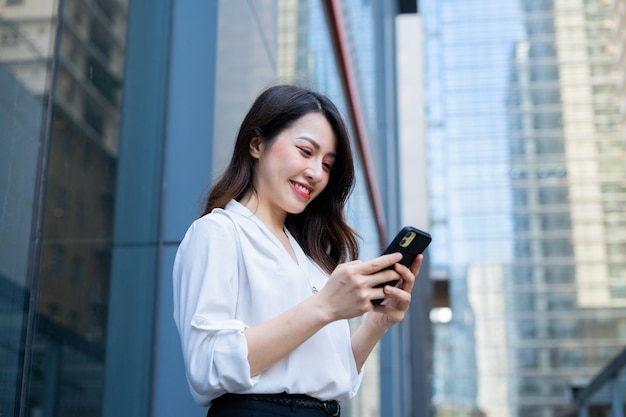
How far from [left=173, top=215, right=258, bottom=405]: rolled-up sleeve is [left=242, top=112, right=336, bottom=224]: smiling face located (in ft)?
0.59

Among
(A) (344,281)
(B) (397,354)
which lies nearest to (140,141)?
(A) (344,281)

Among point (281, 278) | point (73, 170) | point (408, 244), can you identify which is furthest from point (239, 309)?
point (73, 170)

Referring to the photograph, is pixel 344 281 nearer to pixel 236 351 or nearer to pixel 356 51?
pixel 236 351

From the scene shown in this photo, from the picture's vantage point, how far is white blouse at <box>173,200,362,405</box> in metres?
Result: 1.55

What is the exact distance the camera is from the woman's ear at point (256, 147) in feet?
6.33

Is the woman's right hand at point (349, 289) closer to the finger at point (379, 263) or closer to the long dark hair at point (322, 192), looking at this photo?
the finger at point (379, 263)

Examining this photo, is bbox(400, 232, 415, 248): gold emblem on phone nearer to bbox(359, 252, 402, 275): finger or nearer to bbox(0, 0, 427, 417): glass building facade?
bbox(359, 252, 402, 275): finger

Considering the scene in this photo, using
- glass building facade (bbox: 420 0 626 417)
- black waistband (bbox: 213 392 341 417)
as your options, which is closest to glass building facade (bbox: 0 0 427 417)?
black waistband (bbox: 213 392 341 417)

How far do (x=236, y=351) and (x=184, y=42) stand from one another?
1.62m

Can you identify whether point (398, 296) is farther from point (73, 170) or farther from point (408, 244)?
point (73, 170)

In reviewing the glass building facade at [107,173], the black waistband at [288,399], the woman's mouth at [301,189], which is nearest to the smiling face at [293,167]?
the woman's mouth at [301,189]

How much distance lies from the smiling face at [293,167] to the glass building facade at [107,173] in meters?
0.53

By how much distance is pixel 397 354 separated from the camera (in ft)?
42.8

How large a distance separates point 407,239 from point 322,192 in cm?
42
